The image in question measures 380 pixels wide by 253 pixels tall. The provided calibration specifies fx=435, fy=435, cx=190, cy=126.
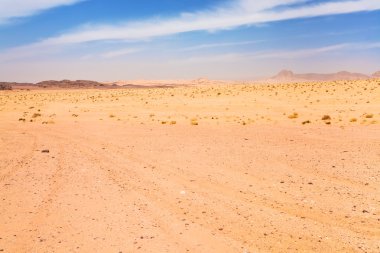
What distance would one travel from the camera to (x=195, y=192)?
358 inches

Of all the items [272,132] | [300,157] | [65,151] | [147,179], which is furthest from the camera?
[272,132]

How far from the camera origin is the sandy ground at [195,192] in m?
6.63

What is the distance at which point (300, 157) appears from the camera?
12.2 meters

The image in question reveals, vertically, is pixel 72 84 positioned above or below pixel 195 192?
below

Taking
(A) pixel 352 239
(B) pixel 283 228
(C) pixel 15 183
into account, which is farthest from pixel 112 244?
(C) pixel 15 183

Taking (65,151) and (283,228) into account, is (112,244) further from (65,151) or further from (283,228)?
(65,151)

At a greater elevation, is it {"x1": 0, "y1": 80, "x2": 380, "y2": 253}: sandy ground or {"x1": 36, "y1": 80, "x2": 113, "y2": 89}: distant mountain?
{"x1": 0, "y1": 80, "x2": 380, "y2": 253}: sandy ground

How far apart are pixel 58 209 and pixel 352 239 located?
5187 mm

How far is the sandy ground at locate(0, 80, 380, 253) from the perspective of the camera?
6.63 metres

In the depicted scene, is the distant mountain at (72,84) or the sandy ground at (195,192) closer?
the sandy ground at (195,192)

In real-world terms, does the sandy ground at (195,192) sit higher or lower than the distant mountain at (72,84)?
higher

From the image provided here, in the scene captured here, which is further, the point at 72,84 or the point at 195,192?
the point at 72,84

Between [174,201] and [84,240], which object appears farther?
[174,201]

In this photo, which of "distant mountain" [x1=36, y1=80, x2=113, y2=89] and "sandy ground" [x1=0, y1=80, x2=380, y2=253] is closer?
"sandy ground" [x1=0, y1=80, x2=380, y2=253]
